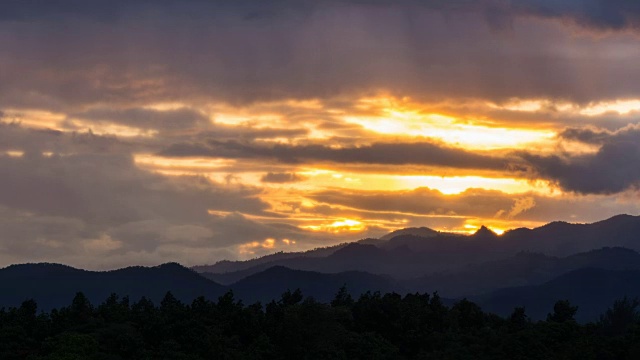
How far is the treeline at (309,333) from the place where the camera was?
12200 cm

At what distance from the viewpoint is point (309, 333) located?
442ft

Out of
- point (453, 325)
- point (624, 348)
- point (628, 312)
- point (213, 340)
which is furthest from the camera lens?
point (453, 325)

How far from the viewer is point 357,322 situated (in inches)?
5901

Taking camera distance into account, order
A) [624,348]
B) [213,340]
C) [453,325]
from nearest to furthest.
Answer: [624,348] → [213,340] → [453,325]

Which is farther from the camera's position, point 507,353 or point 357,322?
point 357,322

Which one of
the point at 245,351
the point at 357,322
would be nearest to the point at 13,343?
the point at 245,351

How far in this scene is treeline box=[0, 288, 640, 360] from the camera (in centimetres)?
12200

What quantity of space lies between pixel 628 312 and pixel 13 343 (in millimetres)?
82087

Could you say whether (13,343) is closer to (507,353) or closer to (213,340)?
(213,340)

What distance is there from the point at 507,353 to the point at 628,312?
2543 cm

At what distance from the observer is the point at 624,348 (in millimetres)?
116500

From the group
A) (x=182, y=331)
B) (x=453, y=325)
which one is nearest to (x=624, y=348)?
(x=453, y=325)

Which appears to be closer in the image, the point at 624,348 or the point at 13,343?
the point at 624,348

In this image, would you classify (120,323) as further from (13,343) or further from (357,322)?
(357,322)
